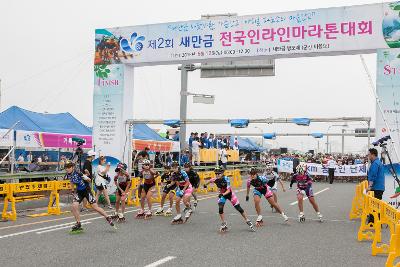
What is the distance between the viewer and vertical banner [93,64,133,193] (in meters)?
18.3

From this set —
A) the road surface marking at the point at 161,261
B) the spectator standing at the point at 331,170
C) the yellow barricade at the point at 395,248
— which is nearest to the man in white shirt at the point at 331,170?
the spectator standing at the point at 331,170

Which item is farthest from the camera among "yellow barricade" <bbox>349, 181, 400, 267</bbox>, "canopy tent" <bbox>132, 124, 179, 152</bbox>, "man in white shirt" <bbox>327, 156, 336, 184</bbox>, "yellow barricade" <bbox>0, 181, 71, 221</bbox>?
"man in white shirt" <bbox>327, 156, 336, 184</bbox>

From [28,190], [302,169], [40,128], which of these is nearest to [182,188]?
[302,169]

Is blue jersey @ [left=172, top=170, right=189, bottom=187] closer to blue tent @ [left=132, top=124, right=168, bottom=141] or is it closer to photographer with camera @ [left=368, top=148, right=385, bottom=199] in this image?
photographer with camera @ [left=368, top=148, right=385, bottom=199]

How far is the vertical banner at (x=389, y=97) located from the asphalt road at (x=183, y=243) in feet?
7.55

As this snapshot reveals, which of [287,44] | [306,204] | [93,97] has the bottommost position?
[306,204]

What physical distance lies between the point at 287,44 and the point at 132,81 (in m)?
6.55

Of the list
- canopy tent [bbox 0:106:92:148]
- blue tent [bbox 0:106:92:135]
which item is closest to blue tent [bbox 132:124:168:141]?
blue tent [bbox 0:106:92:135]

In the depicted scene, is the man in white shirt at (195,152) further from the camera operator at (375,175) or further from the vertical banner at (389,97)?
the camera operator at (375,175)

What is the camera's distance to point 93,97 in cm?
1892

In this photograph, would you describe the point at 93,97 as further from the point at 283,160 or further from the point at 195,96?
the point at 283,160

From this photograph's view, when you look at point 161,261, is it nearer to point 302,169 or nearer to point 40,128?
point 302,169

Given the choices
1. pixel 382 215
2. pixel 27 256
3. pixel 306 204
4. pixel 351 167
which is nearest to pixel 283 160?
pixel 351 167

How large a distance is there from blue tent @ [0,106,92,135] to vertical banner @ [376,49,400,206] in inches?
556
